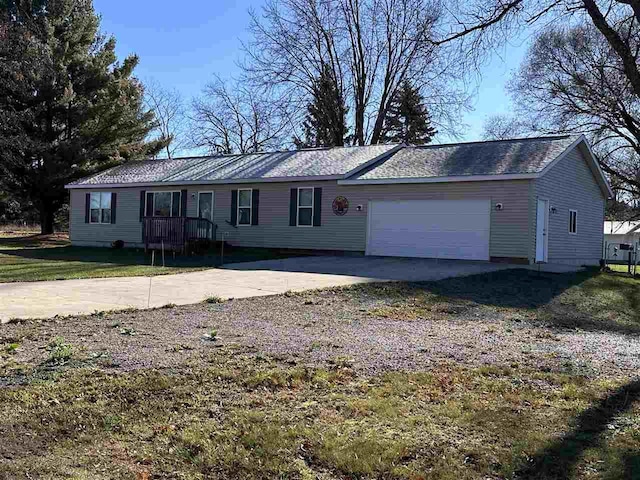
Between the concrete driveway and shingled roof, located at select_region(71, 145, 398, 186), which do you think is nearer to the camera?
the concrete driveway

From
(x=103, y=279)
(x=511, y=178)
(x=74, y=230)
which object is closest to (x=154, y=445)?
(x=103, y=279)

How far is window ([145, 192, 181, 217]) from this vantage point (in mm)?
21536

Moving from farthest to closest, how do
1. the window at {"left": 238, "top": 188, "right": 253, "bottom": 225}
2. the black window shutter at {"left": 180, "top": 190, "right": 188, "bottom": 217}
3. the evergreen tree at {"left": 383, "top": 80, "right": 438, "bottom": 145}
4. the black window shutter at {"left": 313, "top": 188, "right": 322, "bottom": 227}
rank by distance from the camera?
1. the evergreen tree at {"left": 383, "top": 80, "right": 438, "bottom": 145}
2. the black window shutter at {"left": 180, "top": 190, "right": 188, "bottom": 217}
3. the window at {"left": 238, "top": 188, "right": 253, "bottom": 225}
4. the black window shutter at {"left": 313, "top": 188, "right": 322, "bottom": 227}

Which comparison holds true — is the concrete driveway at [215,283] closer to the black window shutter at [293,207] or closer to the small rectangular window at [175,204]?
the black window shutter at [293,207]

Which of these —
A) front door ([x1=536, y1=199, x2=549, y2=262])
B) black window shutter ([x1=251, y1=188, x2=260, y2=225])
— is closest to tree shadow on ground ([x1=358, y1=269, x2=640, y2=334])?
front door ([x1=536, y1=199, x2=549, y2=262])

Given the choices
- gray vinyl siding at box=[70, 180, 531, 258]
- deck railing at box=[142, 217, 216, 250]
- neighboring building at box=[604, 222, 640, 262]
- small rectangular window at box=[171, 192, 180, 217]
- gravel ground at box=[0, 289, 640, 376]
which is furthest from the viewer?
neighboring building at box=[604, 222, 640, 262]

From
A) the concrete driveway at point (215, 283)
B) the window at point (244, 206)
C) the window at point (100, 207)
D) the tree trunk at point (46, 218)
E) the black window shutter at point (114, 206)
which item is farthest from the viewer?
the tree trunk at point (46, 218)

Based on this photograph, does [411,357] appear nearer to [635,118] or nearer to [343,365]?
[343,365]

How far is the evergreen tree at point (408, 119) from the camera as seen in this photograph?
34406mm

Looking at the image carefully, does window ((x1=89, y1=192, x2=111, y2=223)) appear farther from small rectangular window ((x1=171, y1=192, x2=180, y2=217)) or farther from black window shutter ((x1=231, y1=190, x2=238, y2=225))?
black window shutter ((x1=231, y1=190, x2=238, y2=225))

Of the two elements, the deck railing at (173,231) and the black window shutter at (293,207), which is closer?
the deck railing at (173,231)

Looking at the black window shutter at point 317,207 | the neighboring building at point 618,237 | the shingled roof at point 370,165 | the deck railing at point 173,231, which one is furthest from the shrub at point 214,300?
the neighboring building at point 618,237

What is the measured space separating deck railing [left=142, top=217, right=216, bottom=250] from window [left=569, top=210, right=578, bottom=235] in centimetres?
1175

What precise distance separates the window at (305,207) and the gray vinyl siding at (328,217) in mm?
175
